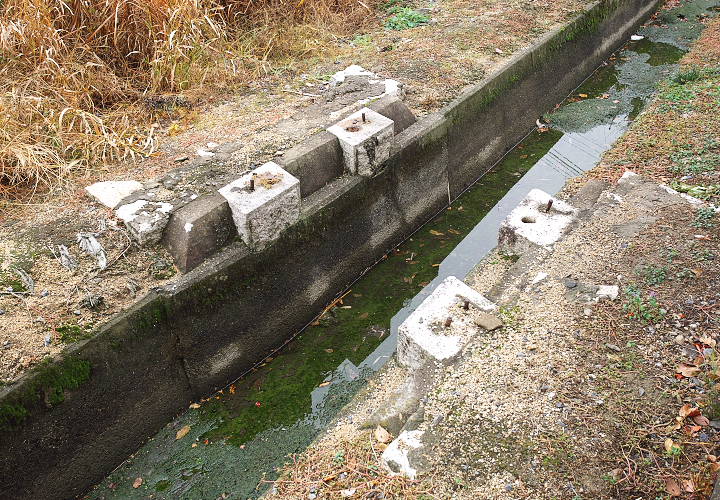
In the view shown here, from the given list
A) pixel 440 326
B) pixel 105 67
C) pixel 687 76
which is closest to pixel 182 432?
pixel 440 326

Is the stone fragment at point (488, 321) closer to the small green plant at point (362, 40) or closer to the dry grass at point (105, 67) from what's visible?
the dry grass at point (105, 67)

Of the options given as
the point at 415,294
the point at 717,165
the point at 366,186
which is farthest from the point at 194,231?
the point at 717,165

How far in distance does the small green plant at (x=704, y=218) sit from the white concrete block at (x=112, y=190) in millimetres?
4250

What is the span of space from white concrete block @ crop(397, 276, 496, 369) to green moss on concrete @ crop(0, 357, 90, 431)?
2027 millimetres

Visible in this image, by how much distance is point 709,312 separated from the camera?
3305mm

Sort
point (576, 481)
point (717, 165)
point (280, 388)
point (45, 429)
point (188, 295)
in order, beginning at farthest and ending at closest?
point (717, 165) → point (280, 388) → point (188, 295) → point (45, 429) → point (576, 481)

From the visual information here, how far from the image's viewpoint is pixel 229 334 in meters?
4.20

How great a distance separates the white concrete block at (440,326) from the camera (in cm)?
349

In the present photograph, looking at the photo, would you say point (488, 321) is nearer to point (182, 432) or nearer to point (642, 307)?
point (642, 307)

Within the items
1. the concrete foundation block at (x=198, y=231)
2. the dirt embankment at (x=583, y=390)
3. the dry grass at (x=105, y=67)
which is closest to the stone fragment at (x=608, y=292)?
the dirt embankment at (x=583, y=390)

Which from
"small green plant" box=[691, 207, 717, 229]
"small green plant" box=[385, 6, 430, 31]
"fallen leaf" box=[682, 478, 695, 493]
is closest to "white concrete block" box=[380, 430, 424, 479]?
"fallen leaf" box=[682, 478, 695, 493]

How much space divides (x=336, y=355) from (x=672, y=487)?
255 centimetres

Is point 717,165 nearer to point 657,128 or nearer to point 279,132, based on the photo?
point 657,128

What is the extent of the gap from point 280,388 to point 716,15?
9725 millimetres
